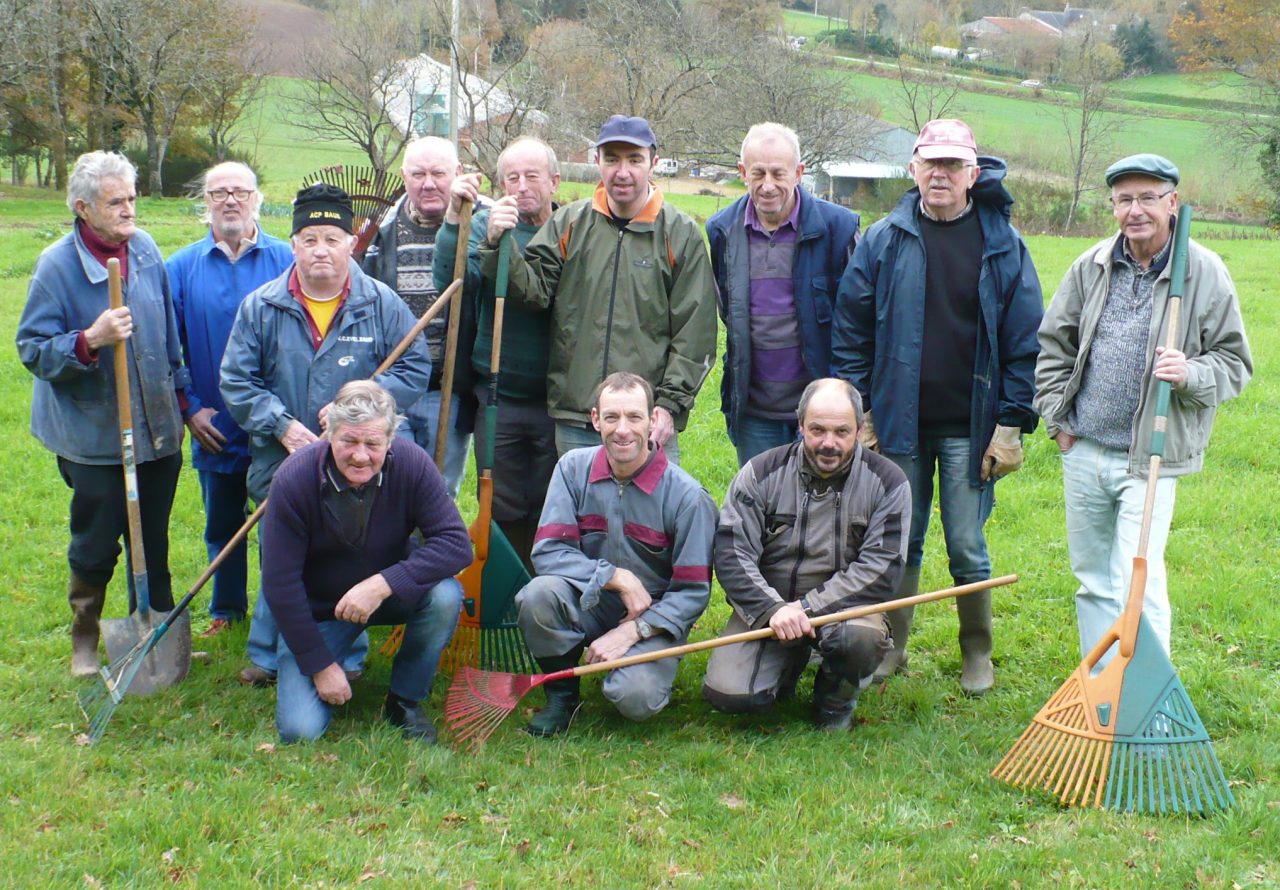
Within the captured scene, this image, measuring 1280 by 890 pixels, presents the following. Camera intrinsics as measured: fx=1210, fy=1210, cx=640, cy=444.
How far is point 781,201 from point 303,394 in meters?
2.22

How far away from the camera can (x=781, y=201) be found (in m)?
5.22

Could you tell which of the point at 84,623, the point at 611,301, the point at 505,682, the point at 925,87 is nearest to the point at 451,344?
the point at 611,301

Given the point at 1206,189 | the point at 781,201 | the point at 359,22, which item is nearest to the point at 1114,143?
the point at 1206,189

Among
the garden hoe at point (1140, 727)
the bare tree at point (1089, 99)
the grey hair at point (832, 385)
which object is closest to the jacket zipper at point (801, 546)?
the grey hair at point (832, 385)

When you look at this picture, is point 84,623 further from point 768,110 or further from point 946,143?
point 768,110

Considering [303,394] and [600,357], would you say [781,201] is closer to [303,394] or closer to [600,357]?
[600,357]

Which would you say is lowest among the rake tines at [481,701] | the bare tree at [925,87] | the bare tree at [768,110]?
the rake tines at [481,701]

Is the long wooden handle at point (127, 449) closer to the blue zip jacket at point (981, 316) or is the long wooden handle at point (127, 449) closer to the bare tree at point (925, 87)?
the blue zip jacket at point (981, 316)

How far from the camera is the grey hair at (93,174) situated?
4941 millimetres

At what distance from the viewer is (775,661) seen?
16.5 feet

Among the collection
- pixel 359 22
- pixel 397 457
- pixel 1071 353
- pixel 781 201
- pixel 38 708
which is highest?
pixel 359 22

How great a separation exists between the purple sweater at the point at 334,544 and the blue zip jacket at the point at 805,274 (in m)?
1.50

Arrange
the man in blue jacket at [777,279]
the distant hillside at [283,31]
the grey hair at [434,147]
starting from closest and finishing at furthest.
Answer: the man in blue jacket at [777,279] < the grey hair at [434,147] < the distant hillside at [283,31]

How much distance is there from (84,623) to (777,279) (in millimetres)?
3477
